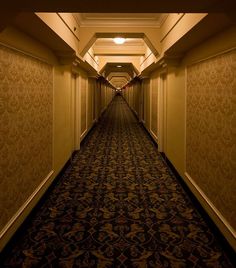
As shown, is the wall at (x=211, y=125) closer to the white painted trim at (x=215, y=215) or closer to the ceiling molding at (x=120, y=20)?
the white painted trim at (x=215, y=215)

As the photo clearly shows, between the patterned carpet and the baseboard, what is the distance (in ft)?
0.42

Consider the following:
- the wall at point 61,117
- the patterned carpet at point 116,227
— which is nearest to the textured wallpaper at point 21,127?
the patterned carpet at point 116,227

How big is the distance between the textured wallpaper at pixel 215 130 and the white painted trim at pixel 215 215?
0.18ft

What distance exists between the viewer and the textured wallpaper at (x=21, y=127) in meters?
2.65

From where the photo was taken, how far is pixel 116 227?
130 inches

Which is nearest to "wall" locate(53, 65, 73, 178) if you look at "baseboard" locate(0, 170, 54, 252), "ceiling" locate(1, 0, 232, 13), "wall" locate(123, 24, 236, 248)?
"baseboard" locate(0, 170, 54, 252)

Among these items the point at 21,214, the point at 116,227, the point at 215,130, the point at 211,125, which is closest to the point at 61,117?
the point at 21,214

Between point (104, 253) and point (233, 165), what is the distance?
149 centimetres

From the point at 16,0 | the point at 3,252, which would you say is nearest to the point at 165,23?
the point at 16,0

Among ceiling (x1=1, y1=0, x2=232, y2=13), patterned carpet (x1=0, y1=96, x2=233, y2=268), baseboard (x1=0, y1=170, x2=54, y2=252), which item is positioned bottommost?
patterned carpet (x1=0, y1=96, x2=233, y2=268)

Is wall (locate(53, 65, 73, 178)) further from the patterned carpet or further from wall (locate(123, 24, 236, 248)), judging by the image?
wall (locate(123, 24, 236, 248))

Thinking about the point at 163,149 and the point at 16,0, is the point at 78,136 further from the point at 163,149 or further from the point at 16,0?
the point at 16,0

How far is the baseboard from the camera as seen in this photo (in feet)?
8.86

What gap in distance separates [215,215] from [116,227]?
1.12 meters
